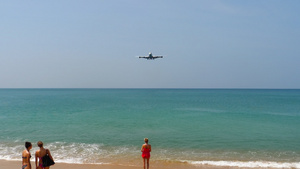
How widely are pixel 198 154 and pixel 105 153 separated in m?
5.60

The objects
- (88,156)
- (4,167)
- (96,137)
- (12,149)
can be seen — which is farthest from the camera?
(96,137)

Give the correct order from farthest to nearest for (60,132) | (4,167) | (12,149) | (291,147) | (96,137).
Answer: (60,132), (96,137), (291,147), (12,149), (4,167)

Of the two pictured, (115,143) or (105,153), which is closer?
(105,153)

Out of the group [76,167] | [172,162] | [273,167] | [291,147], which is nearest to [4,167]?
[76,167]

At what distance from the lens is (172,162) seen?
41.3 feet

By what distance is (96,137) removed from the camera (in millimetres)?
19047

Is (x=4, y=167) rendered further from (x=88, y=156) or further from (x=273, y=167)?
(x=273, y=167)

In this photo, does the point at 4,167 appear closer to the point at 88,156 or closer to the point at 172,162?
the point at 88,156

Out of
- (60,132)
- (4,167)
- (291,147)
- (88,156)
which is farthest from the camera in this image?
(60,132)

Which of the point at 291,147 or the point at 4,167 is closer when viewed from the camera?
the point at 4,167

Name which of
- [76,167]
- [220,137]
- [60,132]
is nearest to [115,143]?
[76,167]

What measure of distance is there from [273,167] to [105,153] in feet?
30.2

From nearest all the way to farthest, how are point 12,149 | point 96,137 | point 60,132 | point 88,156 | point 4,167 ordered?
Answer: point 4,167 → point 88,156 → point 12,149 → point 96,137 → point 60,132

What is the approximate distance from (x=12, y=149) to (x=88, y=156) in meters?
5.38
